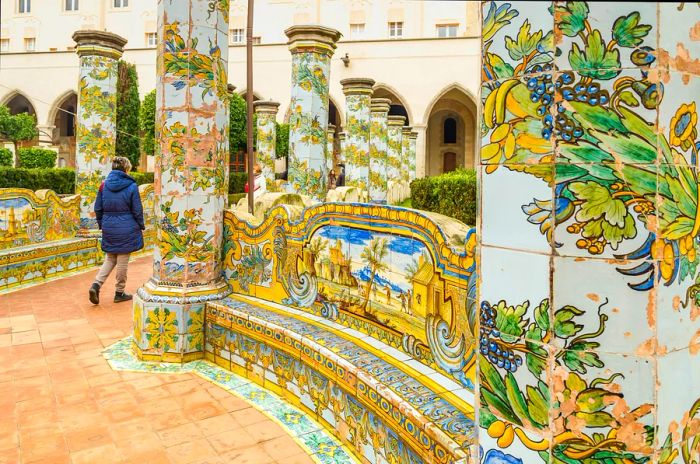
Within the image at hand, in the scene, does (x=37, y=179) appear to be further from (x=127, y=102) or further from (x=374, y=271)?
(x=374, y=271)

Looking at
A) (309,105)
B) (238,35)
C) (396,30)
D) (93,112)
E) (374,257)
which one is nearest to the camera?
(374,257)

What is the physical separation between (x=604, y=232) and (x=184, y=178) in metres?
3.64

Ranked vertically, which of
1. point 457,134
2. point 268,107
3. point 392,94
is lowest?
point 268,107

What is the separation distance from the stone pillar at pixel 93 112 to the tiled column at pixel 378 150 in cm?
858

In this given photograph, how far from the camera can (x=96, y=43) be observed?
891 cm

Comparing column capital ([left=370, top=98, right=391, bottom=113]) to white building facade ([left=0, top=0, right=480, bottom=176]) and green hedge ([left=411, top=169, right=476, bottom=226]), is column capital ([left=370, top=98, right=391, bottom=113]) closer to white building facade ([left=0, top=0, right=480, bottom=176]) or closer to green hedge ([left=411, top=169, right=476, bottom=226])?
green hedge ([left=411, top=169, right=476, bottom=226])

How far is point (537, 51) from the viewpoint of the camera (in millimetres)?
1589

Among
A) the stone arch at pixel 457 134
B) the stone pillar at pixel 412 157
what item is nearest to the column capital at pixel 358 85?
the stone pillar at pixel 412 157

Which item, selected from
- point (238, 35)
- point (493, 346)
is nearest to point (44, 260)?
point (493, 346)

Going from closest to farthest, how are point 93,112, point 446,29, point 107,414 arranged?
point 107,414 < point 93,112 < point 446,29

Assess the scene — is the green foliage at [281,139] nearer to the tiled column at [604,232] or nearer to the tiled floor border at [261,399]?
the tiled floor border at [261,399]

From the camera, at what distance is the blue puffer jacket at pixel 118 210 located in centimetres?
592

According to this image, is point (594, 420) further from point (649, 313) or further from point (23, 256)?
point (23, 256)

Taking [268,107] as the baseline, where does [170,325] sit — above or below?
below
